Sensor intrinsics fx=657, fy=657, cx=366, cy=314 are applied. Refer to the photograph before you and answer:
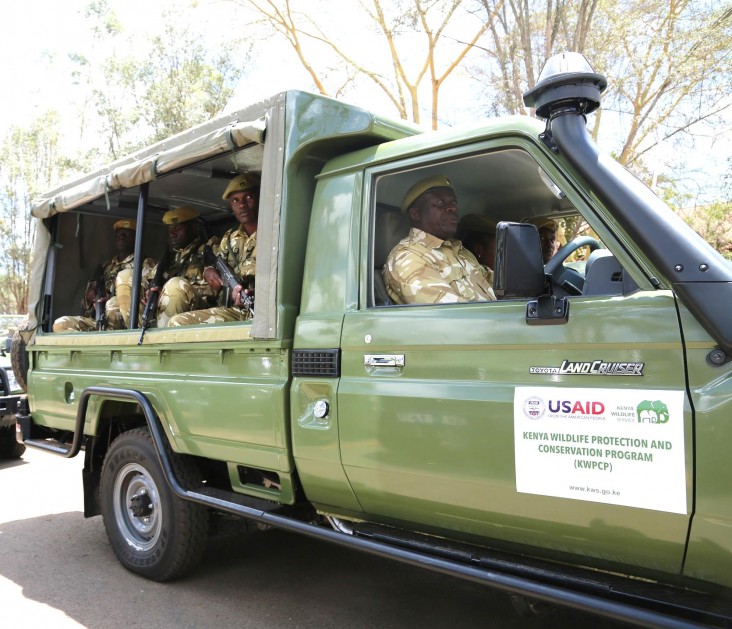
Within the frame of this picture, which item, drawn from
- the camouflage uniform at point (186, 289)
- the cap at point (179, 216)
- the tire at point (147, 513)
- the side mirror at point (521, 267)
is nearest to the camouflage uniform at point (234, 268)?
the camouflage uniform at point (186, 289)

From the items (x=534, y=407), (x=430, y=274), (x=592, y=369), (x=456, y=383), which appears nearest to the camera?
(x=592, y=369)

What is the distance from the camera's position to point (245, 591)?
3.85 metres

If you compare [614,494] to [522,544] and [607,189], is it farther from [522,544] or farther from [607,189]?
[607,189]

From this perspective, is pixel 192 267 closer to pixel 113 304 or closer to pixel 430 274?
pixel 113 304

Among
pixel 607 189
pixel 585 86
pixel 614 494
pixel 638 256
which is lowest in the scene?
pixel 614 494

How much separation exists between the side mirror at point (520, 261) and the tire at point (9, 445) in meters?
6.98

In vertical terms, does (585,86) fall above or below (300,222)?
above

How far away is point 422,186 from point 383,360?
2.99 feet

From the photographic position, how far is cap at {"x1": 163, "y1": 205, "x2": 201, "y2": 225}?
202 inches

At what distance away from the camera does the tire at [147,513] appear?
3.78m

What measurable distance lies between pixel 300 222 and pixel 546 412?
1.59m

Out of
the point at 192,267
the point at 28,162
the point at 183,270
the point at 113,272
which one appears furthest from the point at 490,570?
the point at 28,162

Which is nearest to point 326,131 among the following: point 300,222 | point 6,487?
point 300,222

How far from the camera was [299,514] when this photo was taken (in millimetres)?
3332
